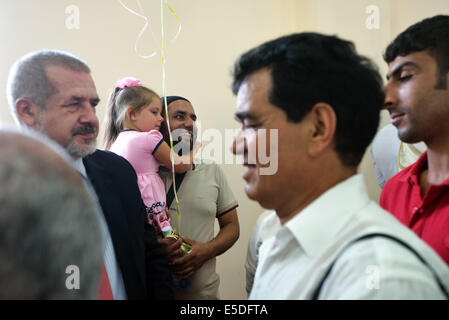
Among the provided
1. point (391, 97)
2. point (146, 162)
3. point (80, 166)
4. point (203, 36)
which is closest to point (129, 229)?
point (80, 166)

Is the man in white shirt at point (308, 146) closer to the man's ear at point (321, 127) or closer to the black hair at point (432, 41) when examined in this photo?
the man's ear at point (321, 127)

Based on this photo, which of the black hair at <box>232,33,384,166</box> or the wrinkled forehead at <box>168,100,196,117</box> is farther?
the wrinkled forehead at <box>168,100,196,117</box>

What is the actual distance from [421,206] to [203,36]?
2.04 meters

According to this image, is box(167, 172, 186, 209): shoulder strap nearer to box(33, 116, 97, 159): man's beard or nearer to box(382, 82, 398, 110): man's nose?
box(33, 116, 97, 159): man's beard

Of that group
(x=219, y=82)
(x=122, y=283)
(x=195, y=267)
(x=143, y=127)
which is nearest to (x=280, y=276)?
(x=122, y=283)

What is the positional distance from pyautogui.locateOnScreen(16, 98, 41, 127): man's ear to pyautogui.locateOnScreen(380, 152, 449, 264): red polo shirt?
1.26 metres

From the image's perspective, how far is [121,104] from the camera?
1717 mm

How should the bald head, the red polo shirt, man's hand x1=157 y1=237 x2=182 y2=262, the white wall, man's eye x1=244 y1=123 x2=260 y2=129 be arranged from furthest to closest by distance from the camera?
the white wall < man's hand x1=157 y1=237 x2=182 y2=262 < the red polo shirt < man's eye x1=244 y1=123 x2=260 y2=129 < the bald head

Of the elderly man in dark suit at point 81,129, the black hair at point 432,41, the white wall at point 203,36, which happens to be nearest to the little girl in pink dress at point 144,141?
the elderly man in dark suit at point 81,129

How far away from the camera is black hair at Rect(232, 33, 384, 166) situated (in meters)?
0.75

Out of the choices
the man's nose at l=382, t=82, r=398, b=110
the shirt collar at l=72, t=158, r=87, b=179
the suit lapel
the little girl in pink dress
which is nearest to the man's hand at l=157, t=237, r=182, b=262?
the little girl in pink dress

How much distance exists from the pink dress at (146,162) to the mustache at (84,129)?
37cm
